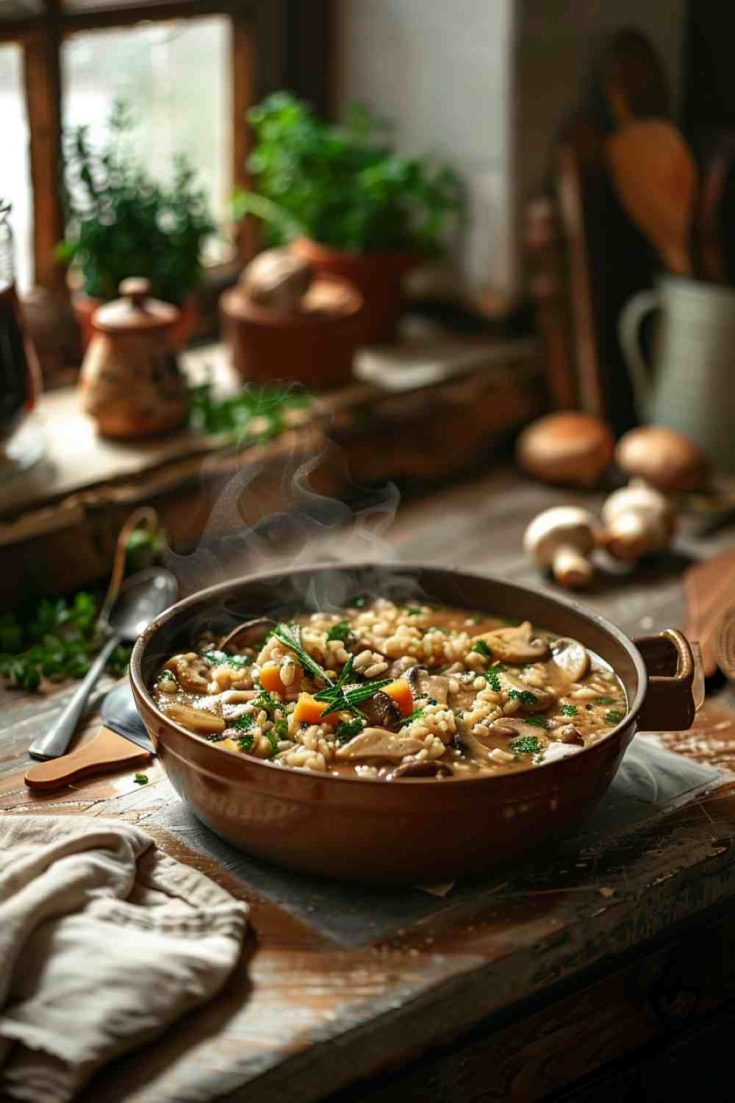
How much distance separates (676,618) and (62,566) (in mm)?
1034

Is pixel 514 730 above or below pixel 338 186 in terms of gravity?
below

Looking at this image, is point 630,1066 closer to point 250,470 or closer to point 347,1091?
point 347,1091

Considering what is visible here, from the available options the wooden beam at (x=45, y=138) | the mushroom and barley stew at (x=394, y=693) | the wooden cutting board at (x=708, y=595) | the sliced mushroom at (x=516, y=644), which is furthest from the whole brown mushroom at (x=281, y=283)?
the sliced mushroom at (x=516, y=644)

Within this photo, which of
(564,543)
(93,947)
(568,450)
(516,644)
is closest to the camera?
(93,947)

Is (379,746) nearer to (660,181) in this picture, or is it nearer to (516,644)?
(516,644)

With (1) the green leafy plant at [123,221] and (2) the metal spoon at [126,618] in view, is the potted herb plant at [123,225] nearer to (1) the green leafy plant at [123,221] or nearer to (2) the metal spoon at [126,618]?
(1) the green leafy plant at [123,221]

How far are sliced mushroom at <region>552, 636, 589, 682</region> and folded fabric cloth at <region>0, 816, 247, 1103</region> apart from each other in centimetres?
53

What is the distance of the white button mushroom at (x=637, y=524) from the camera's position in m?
2.58

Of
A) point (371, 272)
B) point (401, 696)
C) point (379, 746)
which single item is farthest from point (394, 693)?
point (371, 272)

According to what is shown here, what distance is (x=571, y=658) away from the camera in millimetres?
1815

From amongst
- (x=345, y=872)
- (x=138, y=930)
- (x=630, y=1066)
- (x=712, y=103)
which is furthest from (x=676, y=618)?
(x=712, y=103)

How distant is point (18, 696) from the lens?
2053 mm

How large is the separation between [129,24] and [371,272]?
69 cm

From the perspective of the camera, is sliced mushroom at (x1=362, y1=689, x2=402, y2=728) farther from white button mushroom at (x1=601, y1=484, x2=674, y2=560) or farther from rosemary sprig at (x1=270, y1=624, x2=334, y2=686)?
white button mushroom at (x1=601, y1=484, x2=674, y2=560)
